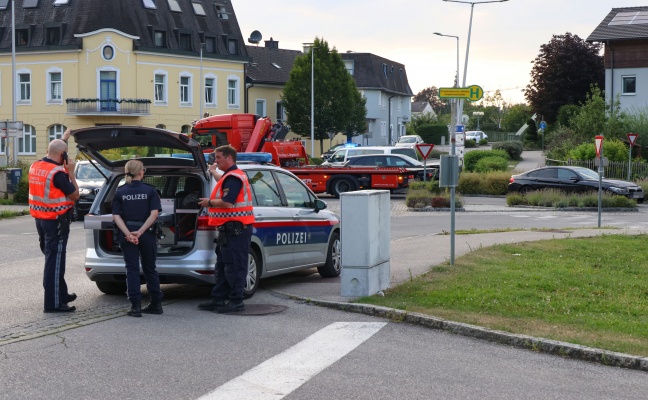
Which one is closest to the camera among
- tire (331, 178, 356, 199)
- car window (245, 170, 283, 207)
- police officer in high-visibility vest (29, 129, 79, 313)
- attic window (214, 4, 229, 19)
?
police officer in high-visibility vest (29, 129, 79, 313)

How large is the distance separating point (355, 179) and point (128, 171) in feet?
90.9

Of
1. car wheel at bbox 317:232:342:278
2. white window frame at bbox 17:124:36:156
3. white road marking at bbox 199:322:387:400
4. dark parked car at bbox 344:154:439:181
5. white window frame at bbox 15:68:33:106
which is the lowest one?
white road marking at bbox 199:322:387:400

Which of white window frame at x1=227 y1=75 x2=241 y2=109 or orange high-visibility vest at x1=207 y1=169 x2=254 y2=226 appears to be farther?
white window frame at x1=227 y1=75 x2=241 y2=109

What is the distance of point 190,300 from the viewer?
11.6m

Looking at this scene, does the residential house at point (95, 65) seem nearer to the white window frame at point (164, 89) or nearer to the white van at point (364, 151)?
the white window frame at point (164, 89)

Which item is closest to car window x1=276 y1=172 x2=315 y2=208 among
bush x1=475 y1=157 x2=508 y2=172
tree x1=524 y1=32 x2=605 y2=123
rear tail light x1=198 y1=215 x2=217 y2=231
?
rear tail light x1=198 y1=215 x2=217 y2=231

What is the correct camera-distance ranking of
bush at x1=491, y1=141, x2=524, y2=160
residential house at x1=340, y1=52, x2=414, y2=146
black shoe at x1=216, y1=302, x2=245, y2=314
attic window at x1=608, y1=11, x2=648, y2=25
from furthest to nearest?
1. residential house at x1=340, y1=52, x2=414, y2=146
2. bush at x1=491, y1=141, x2=524, y2=160
3. attic window at x1=608, y1=11, x2=648, y2=25
4. black shoe at x1=216, y1=302, x2=245, y2=314

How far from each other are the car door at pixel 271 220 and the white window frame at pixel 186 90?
175 feet

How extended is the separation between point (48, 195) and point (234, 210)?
6.58 ft

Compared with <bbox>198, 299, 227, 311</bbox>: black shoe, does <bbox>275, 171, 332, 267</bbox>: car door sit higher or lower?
higher

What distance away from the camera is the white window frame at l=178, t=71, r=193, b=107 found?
64688 mm

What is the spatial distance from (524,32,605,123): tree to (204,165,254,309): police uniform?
6683 cm

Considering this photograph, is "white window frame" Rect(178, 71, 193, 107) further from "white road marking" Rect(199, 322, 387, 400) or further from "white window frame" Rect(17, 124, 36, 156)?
"white road marking" Rect(199, 322, 387, 400)

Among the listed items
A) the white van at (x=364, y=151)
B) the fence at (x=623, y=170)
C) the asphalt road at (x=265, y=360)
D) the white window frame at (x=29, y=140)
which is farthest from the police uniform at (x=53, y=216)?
the white window frame at (x=29, y=140)
